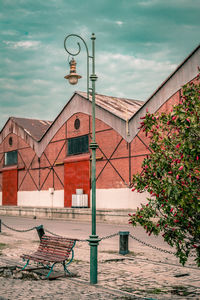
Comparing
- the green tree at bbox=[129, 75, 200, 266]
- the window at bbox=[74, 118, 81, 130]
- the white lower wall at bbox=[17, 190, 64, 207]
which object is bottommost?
the white lower wall at bbox=[17, 190, 64, 207]

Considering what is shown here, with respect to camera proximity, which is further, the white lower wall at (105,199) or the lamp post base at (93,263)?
the white lower wall at (105,199)

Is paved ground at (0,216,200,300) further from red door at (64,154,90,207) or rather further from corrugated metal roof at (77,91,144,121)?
red door at (64,154,90,207)

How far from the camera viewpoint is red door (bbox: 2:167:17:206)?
44.3 metres

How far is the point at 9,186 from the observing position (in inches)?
1781

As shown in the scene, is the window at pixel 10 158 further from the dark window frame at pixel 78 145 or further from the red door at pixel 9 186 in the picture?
the dark window frame at pixel 78 145

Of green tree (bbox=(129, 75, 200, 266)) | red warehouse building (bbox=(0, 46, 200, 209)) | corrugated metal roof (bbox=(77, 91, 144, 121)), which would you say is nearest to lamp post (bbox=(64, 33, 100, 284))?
green tree (bbox=(129, 75, 200, 266))

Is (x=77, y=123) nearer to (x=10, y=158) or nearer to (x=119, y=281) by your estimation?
(x=10, y=158)

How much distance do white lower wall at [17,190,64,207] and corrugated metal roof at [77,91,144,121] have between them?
31.6 ft

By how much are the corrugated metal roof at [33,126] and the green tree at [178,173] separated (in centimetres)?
3579

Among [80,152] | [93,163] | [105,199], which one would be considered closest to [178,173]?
[93,163]

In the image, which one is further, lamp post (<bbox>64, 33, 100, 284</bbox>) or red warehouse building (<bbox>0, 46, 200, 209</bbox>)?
red warehouse building (<bbox>0, 46, 200, 209</bbox>)

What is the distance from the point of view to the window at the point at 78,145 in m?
34.7

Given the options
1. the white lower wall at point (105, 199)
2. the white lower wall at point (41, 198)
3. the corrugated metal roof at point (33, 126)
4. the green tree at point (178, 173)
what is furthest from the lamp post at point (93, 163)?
the corrugated metal roof at point (33, 126)

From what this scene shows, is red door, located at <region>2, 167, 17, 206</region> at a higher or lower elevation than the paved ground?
higher
